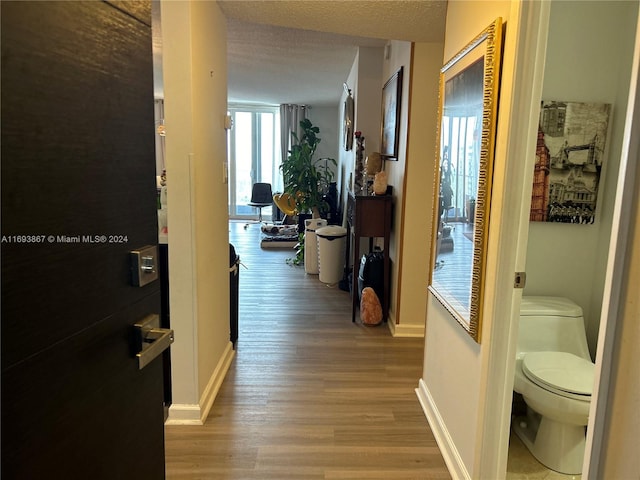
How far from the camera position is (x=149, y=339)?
1.02 meters

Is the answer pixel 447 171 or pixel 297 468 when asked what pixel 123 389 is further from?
pixel 447 171

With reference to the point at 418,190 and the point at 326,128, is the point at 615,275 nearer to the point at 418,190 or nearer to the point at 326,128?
the point at 418,190

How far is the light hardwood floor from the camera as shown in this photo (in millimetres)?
1917

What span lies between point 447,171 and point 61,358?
1761 millimetres

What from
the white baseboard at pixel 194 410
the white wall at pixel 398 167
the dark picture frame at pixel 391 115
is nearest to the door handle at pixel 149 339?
the white baseboard at pixel 194 410

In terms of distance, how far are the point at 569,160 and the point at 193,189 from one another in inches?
73.3

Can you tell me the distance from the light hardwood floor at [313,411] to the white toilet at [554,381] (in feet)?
1.58

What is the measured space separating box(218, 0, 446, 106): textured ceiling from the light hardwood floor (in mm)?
2136

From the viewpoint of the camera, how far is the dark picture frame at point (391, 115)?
345 centimetres

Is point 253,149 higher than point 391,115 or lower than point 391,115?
higher

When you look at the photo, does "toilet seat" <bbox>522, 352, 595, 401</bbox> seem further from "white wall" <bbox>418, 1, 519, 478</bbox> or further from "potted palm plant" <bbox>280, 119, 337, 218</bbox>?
"potted palm plant" <bbox>280, 119, 337, 218</bbox>

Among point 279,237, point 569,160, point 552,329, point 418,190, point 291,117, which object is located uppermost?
point 291,117

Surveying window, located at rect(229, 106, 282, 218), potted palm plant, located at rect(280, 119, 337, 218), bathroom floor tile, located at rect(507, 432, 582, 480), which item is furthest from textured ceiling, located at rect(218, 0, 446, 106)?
bathroom floor tile, located at rect(507, 432, 582, 480)

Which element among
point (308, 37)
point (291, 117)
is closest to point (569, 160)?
point (308, 37)
